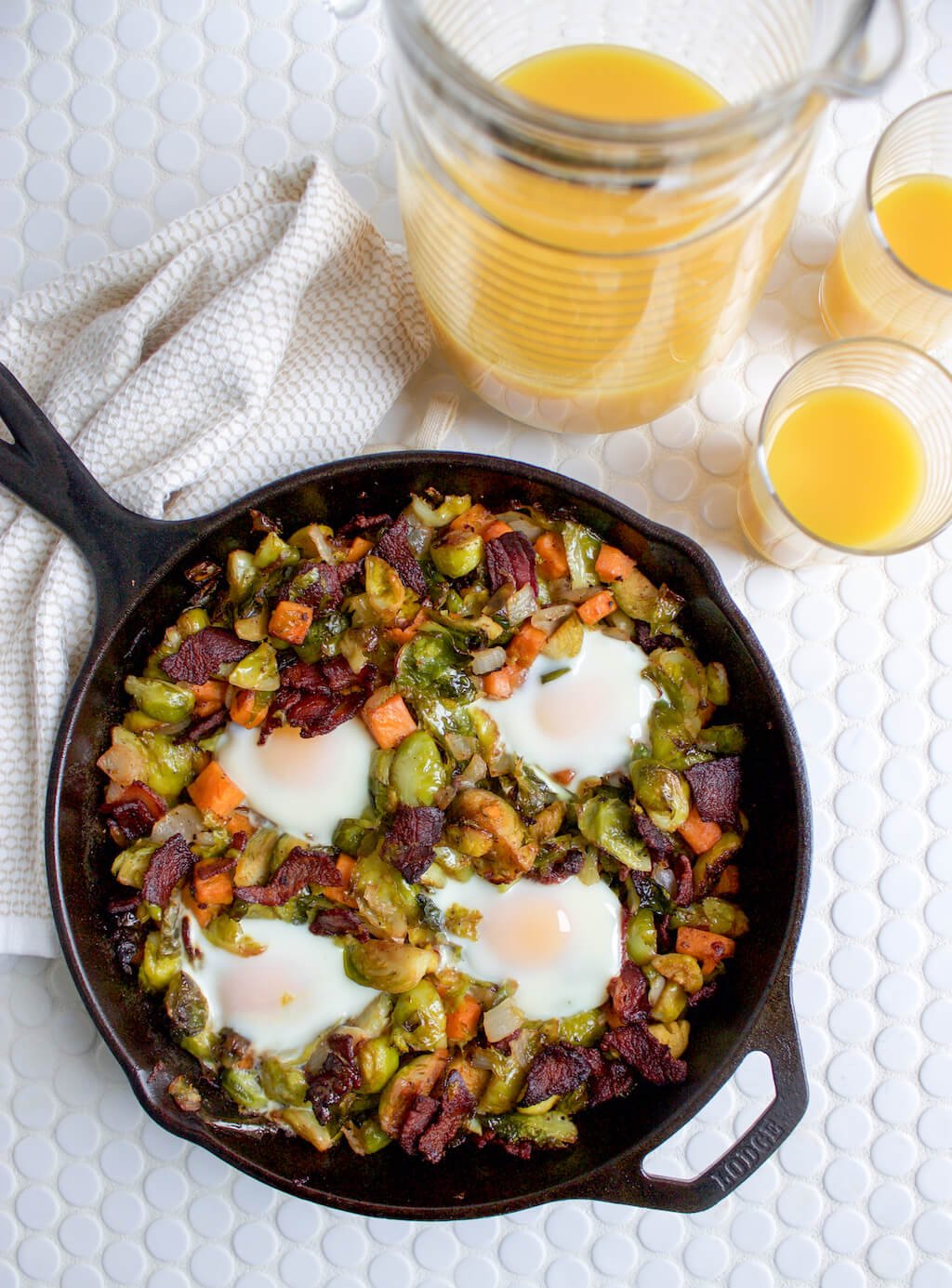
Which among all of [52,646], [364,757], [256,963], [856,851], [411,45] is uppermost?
[411,45]

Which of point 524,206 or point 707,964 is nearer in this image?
point 524,206

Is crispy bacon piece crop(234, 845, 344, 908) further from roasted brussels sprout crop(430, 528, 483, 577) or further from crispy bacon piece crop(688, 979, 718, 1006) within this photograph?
crispy bacon piece crop(688, 979, 718, 1006)

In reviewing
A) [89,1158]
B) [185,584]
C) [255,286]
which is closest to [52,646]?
[185,584]

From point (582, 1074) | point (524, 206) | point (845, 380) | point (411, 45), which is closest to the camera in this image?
point (411, 45)

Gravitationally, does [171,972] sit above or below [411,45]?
below

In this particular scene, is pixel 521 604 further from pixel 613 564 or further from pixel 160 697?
pixel 160 697

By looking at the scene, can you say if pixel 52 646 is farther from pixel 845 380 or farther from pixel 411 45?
pixel 845 380

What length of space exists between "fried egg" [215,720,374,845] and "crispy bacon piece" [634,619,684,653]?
678 millimetres

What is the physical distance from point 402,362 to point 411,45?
44.3 inches

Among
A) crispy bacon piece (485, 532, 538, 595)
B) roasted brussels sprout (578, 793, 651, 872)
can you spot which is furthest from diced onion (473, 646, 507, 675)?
roasted brussels sprout (578, 793, 651, 872)

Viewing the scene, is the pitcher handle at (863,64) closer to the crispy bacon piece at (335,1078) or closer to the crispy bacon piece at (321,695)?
the crispy bacon piece at (321,695)

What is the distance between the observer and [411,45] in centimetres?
164

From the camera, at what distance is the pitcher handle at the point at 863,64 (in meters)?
1.58

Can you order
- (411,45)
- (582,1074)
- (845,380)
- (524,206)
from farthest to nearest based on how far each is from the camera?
(845,380), (582,1074), (524,206), (411,45)
